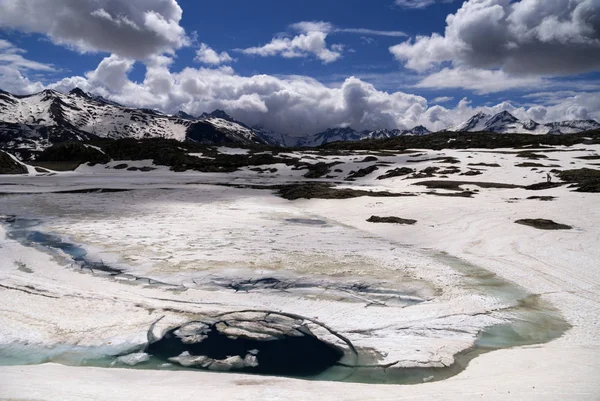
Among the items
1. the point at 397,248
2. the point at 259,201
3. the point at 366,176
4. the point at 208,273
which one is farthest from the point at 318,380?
the point at 366,176

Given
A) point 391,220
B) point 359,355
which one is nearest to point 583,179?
point 391,220

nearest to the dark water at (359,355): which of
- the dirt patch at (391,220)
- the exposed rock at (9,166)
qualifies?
the dirt patch at (391,220)

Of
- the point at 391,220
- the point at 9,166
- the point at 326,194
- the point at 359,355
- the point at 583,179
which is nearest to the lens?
the point at 359,355

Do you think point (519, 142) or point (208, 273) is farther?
point (519, 142)

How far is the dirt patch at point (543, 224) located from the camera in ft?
62.8

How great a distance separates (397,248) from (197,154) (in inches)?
2863

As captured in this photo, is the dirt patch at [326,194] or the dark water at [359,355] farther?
the dirt patch at [326,194]

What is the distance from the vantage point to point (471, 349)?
28.1 ft

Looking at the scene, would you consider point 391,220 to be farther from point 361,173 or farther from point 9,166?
point 9,166

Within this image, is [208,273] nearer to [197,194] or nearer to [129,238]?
[129,238]

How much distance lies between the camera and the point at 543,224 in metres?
19.7

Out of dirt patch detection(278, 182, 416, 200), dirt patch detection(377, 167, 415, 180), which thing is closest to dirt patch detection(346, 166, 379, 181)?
dirt patch detection(377, 167, 415, 180)

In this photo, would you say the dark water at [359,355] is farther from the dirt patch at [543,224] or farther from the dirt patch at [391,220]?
the dirt patch at [391,220]

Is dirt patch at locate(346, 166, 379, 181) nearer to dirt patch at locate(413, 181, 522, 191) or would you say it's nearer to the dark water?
dirt patch at locate(413, 181, 522, 191)
